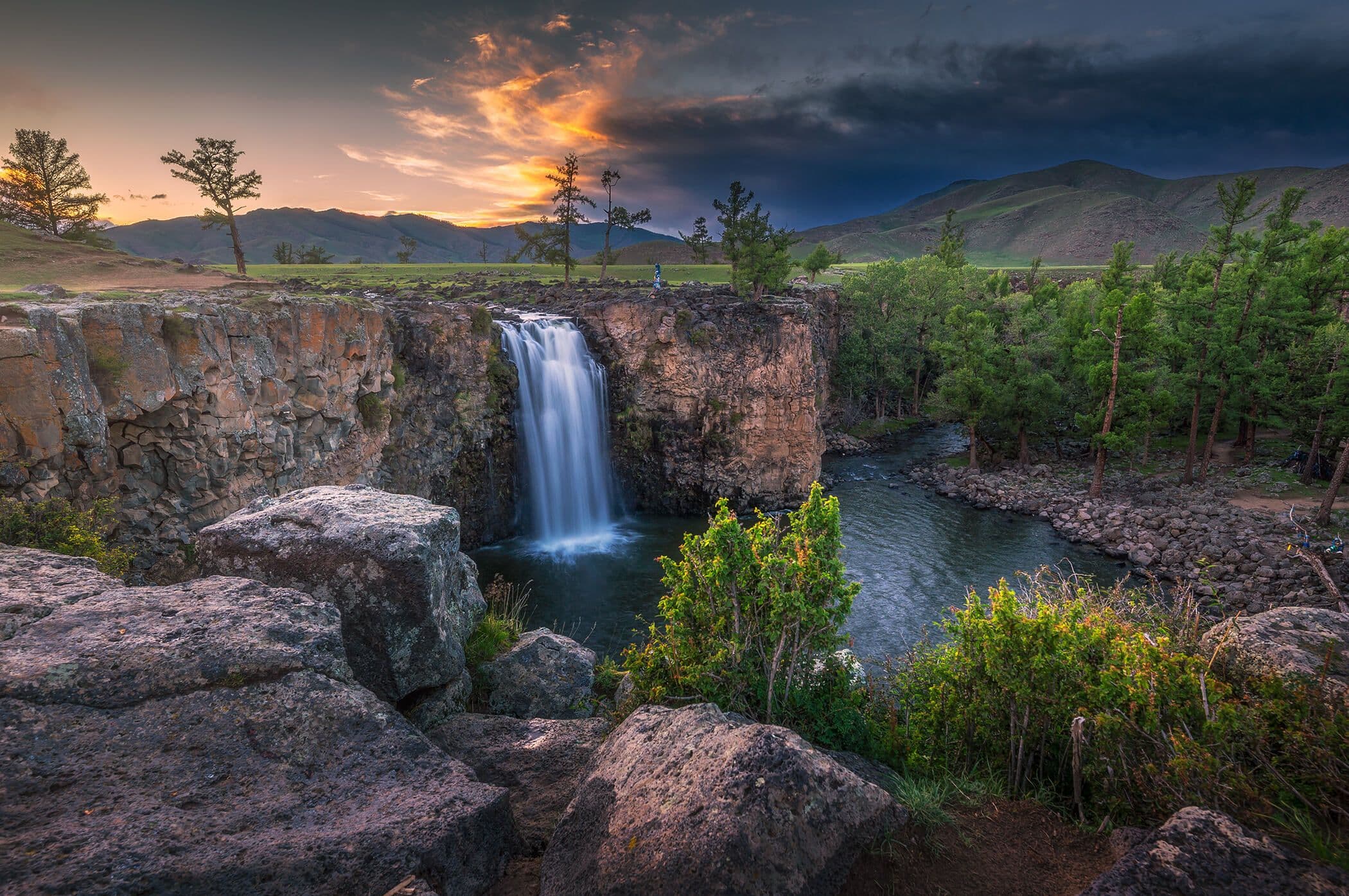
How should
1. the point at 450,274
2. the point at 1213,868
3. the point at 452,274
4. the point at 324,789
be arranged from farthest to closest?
the point at 450,274, the point at 452,274, the point at 324,789, the point at 1213,868

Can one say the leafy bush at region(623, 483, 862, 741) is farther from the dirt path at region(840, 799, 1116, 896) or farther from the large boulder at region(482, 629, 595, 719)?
the large boulder at region(482, 629, 595, 719)

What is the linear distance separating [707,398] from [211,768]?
35332mm

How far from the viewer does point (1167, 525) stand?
1255 inches

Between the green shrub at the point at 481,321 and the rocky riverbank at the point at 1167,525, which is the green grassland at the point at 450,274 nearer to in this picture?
the green shrub at the point at 481,321

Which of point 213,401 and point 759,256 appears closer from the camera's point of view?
point 213,401

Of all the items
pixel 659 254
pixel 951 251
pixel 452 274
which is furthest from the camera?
pixel 659 254

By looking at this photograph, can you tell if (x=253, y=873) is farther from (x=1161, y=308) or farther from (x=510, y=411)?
(x=1161, y=308)

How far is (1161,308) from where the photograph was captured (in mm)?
42438

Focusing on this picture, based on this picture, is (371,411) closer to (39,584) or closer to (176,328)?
(176,328)

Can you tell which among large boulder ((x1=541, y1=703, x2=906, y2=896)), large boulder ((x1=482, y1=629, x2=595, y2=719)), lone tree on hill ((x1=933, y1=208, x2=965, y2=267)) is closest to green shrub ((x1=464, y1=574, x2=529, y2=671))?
large boulder ((x1=482, y1=629, x2=595, y2=719))

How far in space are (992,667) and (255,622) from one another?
880cm

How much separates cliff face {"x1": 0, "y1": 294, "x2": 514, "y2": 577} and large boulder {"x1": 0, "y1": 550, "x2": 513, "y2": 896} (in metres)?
11.3

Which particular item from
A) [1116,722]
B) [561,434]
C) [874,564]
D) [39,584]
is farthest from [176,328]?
[874,564]

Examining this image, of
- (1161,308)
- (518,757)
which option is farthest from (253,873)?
(1161,308)
